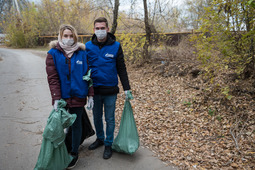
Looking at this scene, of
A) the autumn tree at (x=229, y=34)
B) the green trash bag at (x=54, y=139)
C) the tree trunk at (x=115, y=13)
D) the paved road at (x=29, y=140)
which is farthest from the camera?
the tree trunk at (x=115, y=13)

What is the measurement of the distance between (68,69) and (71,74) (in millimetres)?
70

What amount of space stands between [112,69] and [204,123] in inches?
95.0

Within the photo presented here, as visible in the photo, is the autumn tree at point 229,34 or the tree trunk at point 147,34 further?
the tree trunk at point 147,34

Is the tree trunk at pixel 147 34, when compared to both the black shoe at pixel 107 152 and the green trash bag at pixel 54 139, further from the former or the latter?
the green trash bag at pixel 54 139

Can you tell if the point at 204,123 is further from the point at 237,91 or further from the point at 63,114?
the point at 63,114

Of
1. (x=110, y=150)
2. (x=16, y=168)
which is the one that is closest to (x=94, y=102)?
(x=110, y=150)

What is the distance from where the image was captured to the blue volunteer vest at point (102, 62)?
2.67 meters

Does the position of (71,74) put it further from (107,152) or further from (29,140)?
(29,140)

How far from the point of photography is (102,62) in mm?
2658

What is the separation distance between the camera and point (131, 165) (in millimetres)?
2783

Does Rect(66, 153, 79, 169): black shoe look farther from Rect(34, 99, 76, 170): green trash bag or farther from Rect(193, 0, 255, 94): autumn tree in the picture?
Rect(193, 0, 255, 94): autumn tree

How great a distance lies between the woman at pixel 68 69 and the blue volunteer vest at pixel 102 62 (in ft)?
0.63

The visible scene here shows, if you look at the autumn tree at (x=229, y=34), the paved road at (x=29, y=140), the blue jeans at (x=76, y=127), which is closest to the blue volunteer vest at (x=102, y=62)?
the blue jeans at (x=76, y=127)

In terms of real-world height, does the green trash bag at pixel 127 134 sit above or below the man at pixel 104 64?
below
